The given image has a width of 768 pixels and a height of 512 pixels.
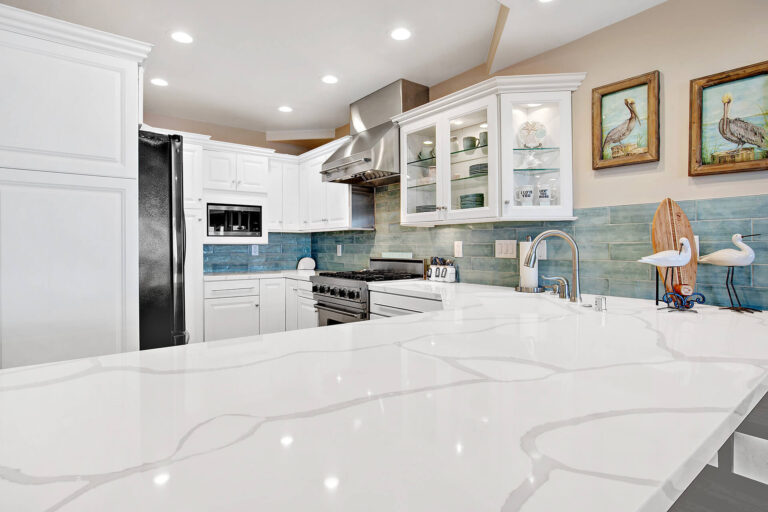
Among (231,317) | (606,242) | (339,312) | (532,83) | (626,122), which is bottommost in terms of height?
(231,317)

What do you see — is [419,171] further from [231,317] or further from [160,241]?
[231,317]

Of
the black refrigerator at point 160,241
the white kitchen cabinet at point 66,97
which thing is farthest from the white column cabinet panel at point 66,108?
the black refrigerator at point 160,241

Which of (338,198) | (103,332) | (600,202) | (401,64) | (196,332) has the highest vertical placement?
(401,64)

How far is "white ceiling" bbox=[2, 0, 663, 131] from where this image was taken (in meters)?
2.20

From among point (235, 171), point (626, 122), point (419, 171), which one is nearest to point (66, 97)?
point (419, 171)

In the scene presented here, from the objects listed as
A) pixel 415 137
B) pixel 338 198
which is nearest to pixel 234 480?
pixel 415 137

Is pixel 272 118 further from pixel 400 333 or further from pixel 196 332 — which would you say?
pixel 400 333

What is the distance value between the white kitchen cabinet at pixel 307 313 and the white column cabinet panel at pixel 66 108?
2187 millimetres

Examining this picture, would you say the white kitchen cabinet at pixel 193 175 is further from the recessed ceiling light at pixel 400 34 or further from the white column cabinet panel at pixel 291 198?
the recessed ceiling light at pixel 400 34

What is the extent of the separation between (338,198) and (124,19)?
81.7 inches

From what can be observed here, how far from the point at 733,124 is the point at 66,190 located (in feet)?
9.34

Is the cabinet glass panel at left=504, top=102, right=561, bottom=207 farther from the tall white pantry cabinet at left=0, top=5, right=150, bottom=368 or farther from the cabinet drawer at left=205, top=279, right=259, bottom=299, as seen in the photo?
the cabinet drawer at left=205, top=279, right=259, bottom=299

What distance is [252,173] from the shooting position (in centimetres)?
416

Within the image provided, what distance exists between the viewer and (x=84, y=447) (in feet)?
1.52
